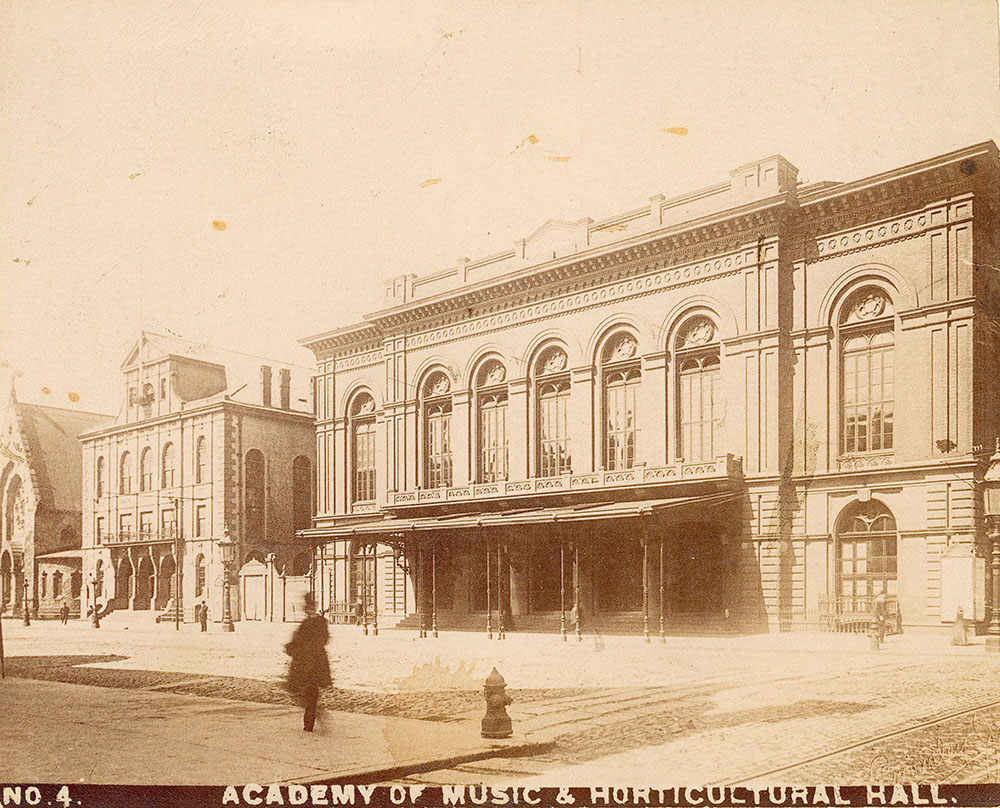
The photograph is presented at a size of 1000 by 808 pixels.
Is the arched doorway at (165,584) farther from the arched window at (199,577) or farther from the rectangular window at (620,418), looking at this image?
the rectangular window at (620,418)

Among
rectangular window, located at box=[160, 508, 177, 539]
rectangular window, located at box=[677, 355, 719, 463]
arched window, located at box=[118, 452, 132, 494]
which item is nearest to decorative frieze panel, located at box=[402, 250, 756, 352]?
rectangular window, located at box=[677, 355, 719, 463]

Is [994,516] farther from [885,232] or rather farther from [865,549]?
[885,232]

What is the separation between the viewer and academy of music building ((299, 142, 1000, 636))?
17.0 metres

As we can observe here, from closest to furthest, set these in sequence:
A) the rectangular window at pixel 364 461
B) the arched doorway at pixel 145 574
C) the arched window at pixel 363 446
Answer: the arched doorway at pixel 145 574 → the arched window at pixel 363 446 → the rectangular window at pixel 364 461

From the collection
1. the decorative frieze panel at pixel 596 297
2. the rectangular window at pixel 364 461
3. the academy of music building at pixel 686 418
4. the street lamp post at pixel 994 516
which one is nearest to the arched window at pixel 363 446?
the rectangular window at pixel 364 461

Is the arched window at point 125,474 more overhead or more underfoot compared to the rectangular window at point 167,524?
more overhead

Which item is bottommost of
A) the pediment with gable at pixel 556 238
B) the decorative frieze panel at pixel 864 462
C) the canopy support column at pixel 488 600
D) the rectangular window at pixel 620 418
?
the canopy support column at pixel 488 600

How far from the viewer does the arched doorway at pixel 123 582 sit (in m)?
15.4

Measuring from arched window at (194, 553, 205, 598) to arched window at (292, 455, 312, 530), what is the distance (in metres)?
1.87

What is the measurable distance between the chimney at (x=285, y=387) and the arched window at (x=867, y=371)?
34.9 feet

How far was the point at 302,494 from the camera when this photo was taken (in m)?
19.3

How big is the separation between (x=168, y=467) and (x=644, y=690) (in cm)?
943

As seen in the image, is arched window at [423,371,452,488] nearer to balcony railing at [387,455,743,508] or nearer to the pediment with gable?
balcony railing at [387,455,743,508]

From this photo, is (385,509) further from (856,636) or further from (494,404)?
(856,636)
